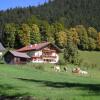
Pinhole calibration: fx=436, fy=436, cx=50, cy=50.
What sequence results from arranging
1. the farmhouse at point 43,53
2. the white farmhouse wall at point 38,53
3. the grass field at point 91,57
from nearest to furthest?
the farmhouse at point 43,53
the white farmhouse wall at point 38,53
the grass field at point 91,57

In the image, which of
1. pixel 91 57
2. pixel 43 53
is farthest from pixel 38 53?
pixel 91 57

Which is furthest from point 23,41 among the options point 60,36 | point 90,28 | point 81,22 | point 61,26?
point 81,22

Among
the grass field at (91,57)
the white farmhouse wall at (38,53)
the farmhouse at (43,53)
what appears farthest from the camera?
the grass field at (91,57)

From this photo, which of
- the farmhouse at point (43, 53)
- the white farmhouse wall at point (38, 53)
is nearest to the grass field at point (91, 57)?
the farmhouse at point (43, 53)

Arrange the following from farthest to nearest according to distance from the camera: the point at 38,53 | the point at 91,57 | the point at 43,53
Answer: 1. the point at 91,57
2. the point at 43,53
3. the point at 38,53

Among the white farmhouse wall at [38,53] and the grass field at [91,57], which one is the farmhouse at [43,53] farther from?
the grass field at [91,57]

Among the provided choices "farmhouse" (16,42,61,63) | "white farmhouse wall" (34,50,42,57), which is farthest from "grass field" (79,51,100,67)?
"white farmhouse wall" (34,50,42,57)

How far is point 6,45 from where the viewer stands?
154 meters

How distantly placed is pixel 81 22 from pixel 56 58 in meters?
90.9

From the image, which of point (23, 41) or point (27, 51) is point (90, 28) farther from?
point (27, 51)

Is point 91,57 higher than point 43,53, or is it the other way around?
point 43,53

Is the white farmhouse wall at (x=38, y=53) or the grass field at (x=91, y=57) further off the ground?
the white farmhouse wall at (x=38, y=53)

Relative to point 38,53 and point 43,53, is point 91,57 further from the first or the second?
point 38,53

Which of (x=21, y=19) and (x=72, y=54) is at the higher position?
(x=21, y=19)
